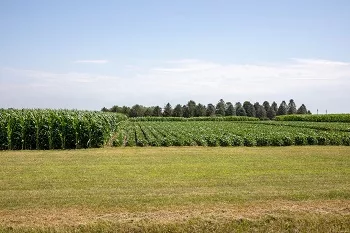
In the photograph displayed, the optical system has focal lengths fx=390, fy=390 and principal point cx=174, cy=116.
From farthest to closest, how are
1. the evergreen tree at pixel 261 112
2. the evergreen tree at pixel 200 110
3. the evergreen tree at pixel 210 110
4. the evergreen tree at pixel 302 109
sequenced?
the evergreen tree at pixel 302 109
the evergreen tree at pixel 261 112
the evergreen tree at pixel 210 110
the evergreen tree at pixel 200 110

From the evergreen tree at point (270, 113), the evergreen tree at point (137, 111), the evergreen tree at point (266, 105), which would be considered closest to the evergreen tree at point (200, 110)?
the evergreen tree at point (137, 111)

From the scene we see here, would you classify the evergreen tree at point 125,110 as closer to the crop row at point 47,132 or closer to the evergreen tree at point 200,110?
the evergreen tree at point 200,110

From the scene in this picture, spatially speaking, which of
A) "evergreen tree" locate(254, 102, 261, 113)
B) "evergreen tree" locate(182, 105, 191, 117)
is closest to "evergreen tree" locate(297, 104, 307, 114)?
"evergreen tree" locate(254, 102, 261, 113)

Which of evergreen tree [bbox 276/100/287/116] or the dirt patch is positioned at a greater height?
evergreen tree [bbox 276/100/287/116]

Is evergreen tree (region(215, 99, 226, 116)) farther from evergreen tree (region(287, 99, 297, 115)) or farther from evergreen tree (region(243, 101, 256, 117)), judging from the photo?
evergreen tree (region(287, 99, 297, 115))

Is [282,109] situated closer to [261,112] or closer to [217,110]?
[261,112]

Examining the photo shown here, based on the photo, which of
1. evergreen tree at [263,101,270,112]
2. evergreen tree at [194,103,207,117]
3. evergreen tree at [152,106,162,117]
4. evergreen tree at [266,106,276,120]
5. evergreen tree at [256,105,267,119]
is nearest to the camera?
evergreen tree at [152,106,162,117]

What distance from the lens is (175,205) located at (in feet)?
33.0

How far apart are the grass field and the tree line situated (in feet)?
311

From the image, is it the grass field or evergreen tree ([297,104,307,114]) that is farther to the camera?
evergreen tree ([297,104,307,114])

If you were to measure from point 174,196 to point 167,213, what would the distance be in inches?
64.7

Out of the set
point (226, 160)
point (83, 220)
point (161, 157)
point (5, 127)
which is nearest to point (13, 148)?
point (5, 127)

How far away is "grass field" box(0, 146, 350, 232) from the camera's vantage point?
8.73 m

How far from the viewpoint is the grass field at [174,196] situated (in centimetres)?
873
